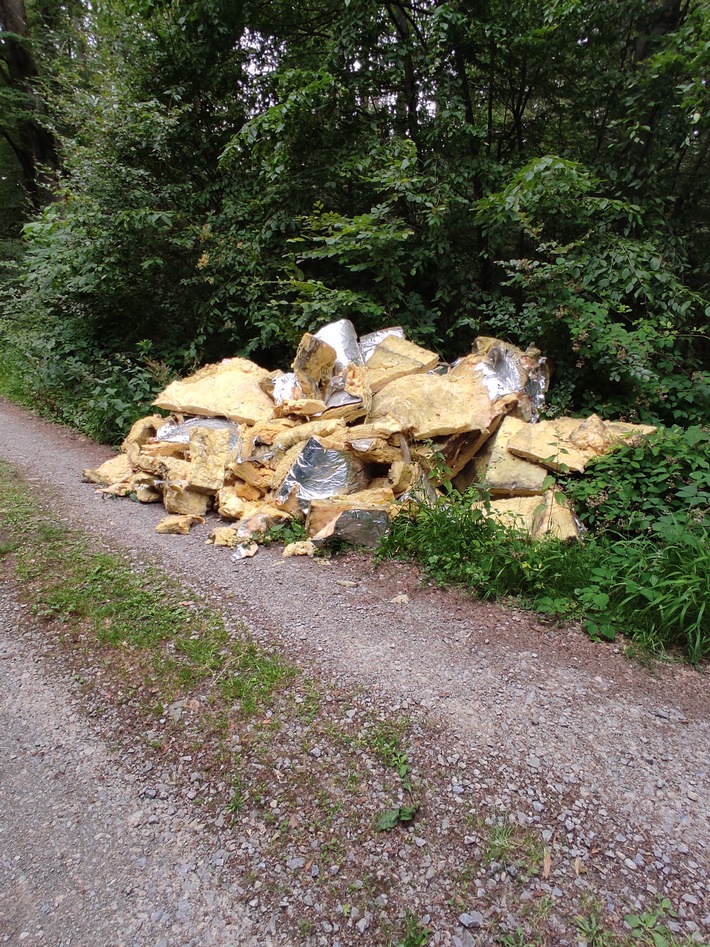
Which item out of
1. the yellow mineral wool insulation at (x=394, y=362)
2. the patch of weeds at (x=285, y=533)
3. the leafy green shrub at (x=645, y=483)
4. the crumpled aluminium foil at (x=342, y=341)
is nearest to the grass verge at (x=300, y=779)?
the patch of weeds at (x=285, y=533)

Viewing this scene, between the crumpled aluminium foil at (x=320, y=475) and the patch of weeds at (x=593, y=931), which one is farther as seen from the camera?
the crumpled aluminium foil at (x=320, y=475)

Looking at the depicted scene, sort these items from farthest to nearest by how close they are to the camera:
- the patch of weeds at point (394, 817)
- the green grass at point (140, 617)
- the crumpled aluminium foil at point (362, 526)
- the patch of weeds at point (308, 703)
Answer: the crumpled aluminium foil at point (362, 526)
the green grass at point (140, 617)
the patch of weeds at point (308, 703)
the patch of weeds at point (394, 817)

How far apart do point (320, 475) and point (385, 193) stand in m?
4.64

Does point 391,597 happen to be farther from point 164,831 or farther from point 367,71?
point 367,71

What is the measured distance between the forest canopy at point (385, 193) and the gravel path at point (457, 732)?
2.89 meters

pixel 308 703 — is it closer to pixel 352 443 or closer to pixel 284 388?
pixel 352 443

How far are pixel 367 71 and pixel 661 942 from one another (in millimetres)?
8102

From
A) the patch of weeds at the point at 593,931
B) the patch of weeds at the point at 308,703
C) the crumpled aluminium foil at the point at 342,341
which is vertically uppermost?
the crumpled aluminium foil at the point at 342,341

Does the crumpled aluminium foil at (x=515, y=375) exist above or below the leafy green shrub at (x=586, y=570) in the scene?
above

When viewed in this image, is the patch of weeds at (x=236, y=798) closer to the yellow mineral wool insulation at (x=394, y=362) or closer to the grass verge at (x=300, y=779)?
the grass verge at (x=300, y=779)

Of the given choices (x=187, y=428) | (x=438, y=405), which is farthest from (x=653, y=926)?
(x=187, y=428)

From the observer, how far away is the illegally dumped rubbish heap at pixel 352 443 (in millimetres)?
4020

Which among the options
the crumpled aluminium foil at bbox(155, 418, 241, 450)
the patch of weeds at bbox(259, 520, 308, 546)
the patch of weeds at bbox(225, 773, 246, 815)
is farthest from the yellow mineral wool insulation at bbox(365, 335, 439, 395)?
the patch of weeds at bbox(225, 773, 246, 815)

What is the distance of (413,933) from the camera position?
161 cm
